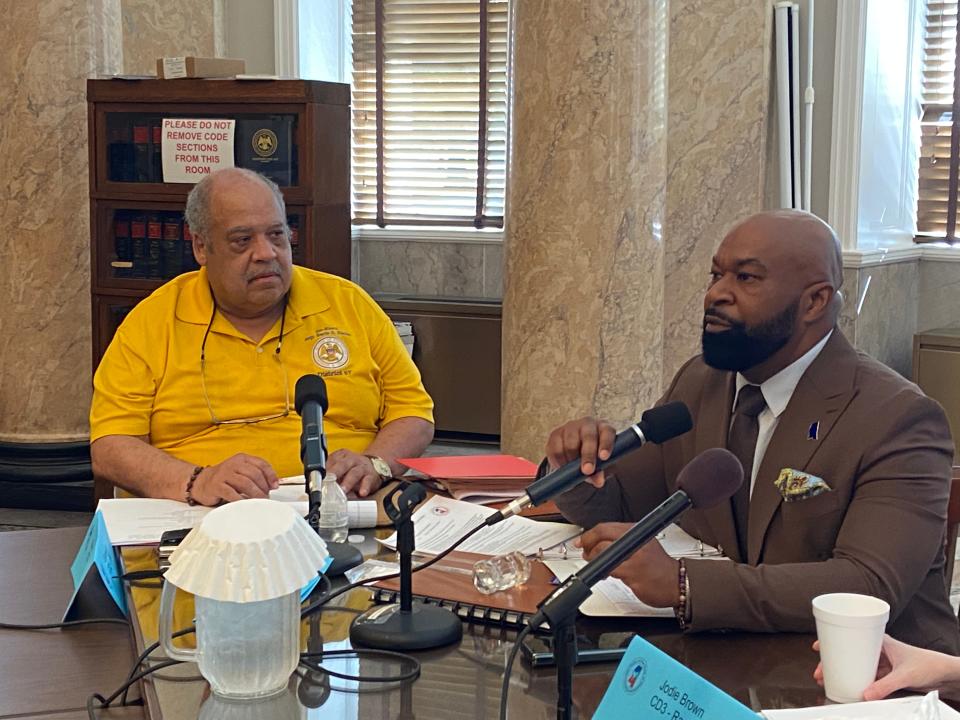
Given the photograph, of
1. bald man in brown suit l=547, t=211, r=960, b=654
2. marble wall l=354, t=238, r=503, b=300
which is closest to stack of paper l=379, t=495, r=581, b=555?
bald man in brown suit l=547, t=211, r=960, b=654

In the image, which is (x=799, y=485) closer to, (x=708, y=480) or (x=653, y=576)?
(x=653, y=576)

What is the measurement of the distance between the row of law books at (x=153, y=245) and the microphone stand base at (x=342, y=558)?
2961 mm

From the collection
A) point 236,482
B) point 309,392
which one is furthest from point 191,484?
point 309,392

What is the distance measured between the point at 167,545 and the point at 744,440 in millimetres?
1017

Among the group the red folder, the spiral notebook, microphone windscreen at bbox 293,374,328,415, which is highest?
microphone windscreen at bbox 293,374,328,415

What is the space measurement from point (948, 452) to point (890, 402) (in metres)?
0.12

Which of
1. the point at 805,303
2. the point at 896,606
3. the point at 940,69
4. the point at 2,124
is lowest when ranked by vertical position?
the point at 896,606

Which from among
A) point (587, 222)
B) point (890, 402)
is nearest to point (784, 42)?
point (587, 222)

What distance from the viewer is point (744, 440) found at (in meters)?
2.16

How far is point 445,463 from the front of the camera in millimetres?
2682

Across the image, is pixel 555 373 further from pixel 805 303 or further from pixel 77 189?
pixel 77 189

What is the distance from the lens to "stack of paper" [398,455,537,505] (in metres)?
2.50

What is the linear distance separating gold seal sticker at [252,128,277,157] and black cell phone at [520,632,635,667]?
3292 millimetres

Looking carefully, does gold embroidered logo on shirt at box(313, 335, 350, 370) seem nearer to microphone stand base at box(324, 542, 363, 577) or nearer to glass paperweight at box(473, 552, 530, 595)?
microphone stand base at box(324, 542, 363, 577)
